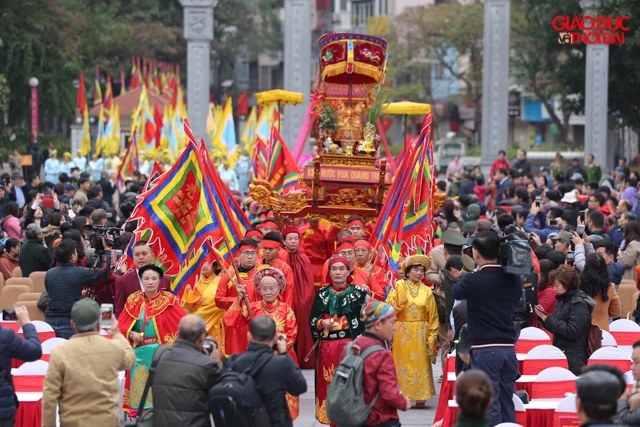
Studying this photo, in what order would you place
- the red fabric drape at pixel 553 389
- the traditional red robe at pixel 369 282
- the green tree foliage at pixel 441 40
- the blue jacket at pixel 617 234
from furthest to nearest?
the green tree foliage at pixel 441 40, the blue jacket at pixel 617 234, the traditional red robe at pixel 369 282, the red fabric drape at pixel 553 389

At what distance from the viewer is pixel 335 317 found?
32.3 feet

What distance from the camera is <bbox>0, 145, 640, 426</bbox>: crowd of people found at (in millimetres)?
7344

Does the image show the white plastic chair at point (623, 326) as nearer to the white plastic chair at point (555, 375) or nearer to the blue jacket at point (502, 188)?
the white plastic chair at point (555, 375)

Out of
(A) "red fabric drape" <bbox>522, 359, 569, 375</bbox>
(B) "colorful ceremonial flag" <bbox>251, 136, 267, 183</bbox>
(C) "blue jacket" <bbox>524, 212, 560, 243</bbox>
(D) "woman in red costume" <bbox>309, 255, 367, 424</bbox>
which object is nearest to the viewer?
(A) "red fabric drape" <bbox>522, 359, 569, 375</bbox>

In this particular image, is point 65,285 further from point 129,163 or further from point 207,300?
point 129,163

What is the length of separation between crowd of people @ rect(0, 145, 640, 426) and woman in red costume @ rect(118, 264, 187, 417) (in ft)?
0.04

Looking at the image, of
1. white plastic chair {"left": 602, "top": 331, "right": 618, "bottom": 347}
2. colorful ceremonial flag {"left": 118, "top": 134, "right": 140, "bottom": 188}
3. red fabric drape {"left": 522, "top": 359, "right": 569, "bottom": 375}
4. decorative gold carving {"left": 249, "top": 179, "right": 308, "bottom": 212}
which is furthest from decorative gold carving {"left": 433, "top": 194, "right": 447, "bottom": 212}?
colorful ceremonial flag {"left": 118, "top": 134, "right": 140, "bottom": 188}

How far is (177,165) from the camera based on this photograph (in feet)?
36.2

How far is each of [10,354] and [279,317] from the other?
2488 millimetres

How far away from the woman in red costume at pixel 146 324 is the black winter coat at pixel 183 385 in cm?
215

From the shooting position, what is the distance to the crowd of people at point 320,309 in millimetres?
7344

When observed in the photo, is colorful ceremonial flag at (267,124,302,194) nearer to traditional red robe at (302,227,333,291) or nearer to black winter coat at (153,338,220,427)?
traditional red robe at (302,227,333,291)

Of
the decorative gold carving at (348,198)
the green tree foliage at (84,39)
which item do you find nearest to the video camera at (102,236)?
the decorative gold carving at (348,198)

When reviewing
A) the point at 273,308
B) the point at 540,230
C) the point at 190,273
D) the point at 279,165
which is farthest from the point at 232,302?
the point at 279,165
